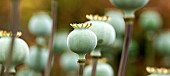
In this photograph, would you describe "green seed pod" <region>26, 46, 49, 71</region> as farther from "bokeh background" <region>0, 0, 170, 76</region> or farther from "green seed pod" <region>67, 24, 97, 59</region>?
"bokeh background" <region>0, 0, 170, 76</region>

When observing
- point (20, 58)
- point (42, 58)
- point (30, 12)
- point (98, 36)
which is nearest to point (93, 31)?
point (98, 36)

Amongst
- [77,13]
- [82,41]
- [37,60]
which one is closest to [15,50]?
[82,41]

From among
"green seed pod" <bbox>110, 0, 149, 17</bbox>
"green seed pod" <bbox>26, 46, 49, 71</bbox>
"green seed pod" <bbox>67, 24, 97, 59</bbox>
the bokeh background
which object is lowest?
"green seed pod" <bbox>26, 46, 49, 71</bbox>

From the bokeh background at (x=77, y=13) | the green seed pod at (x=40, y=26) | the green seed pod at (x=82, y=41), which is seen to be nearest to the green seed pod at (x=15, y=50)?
the green seed pod at (x=82, y=41)

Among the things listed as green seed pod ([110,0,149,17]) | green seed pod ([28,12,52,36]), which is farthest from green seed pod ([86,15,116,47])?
green seed pod ([28,12,52,36])

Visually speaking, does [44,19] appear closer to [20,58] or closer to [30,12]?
[20,58]

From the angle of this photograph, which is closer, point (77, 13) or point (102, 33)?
point (102, 33)

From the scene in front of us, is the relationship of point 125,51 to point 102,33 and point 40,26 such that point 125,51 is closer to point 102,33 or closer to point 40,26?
point 102,33

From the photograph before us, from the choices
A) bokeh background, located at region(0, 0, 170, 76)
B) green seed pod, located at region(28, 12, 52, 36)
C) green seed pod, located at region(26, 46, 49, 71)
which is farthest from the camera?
bokeh background, located at region(0, 0, 170, 76)

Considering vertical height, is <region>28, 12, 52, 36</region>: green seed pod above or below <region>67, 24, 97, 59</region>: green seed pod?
above
